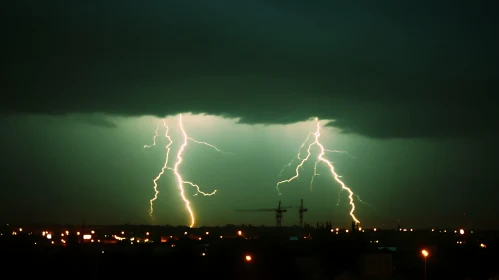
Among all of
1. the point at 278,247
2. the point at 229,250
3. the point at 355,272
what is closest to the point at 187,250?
the point at 229,250

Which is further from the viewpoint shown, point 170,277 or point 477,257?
point 477,257

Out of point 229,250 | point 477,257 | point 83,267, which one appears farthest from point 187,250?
point 477,257

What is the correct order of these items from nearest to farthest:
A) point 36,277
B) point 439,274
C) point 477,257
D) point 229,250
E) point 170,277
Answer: point 36,277
point 170,277
point 439,274
point 229,250
point 477,257

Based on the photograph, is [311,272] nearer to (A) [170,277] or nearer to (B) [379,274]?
(B) [379,274]

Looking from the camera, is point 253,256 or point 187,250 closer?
point 253,256

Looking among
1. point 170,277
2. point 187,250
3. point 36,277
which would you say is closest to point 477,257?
point 187,250

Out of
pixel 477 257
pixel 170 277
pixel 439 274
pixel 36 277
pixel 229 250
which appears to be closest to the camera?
pixel 36 277

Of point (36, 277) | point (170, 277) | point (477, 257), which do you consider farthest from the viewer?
point (477, 257)

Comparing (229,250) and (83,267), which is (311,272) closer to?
(229,250)
